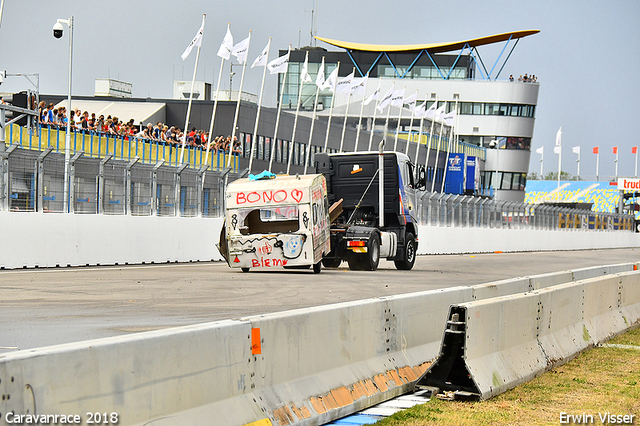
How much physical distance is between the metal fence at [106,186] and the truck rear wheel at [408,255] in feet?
21.2

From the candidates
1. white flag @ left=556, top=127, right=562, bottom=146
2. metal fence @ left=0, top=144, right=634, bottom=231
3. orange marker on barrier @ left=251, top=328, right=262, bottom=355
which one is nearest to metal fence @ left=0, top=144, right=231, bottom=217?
metal fence @ left=0, top=144, right=634, bottom=231

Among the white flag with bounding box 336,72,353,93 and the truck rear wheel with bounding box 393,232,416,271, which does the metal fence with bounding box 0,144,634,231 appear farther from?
the white flag with bounding box 336,72,353,93

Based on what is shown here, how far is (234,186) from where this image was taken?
78.1ft

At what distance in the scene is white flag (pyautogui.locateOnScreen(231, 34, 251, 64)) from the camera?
139ft

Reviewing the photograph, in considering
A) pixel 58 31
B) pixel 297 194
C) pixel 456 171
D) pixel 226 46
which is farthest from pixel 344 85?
pixel 456 171

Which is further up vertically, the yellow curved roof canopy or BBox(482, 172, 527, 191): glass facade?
the yellow curved roof canopy

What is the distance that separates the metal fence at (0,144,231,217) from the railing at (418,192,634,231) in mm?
15959

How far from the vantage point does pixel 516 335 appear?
9.63m

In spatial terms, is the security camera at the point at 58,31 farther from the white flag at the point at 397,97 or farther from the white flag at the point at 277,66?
the white flag at the point at 397,97

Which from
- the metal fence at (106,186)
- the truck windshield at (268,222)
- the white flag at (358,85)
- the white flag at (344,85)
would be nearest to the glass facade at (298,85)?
the white flag at (358,85)

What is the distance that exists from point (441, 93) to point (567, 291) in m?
102

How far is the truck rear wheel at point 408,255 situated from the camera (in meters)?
29.0

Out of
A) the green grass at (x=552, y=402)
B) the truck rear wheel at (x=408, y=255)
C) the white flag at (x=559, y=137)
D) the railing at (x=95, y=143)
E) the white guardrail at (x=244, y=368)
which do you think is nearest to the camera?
the white guardrail at (x=244, y=368)

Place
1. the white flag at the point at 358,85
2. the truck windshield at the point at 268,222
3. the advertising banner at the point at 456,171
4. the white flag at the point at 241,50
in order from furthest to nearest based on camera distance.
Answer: the advertising banner at the point at 456,171
the white flag at the point at 358,85
the white flag at the point at 241,50
the truck windshield at the point at 268,222
